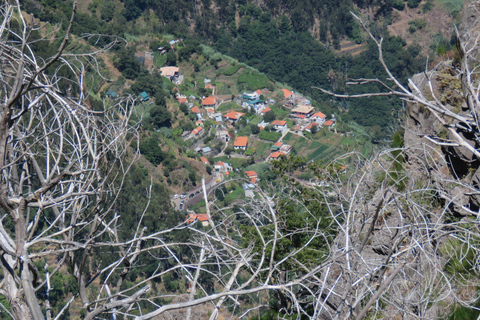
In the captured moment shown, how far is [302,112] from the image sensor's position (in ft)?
155

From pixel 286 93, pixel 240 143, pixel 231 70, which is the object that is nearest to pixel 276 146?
pixel 240 143

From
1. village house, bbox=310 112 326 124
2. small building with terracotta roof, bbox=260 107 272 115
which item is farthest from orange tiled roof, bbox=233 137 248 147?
village house, bbox=310 112 326 124

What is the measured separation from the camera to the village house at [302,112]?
4697 cm

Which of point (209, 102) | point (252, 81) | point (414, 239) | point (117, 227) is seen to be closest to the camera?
point (414, 239)

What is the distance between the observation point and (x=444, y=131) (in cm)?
704

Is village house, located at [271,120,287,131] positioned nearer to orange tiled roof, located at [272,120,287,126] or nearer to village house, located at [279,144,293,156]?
orange tiled roof, located at [272,120,287,126]

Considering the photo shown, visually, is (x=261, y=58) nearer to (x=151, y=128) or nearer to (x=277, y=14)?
(x=277, y=14)

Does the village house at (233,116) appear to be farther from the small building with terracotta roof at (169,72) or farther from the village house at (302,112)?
the small building with terracotta roof at (169,72)

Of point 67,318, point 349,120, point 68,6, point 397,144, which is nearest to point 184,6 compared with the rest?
point 68,6

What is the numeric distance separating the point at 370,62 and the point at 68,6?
1458 inches

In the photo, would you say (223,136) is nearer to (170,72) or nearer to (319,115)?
(319,115)

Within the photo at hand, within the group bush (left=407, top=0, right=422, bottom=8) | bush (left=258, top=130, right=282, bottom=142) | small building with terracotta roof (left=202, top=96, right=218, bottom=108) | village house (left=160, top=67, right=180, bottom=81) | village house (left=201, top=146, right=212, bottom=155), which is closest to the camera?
village house (left=201, top=146, right=212, bottom=155)

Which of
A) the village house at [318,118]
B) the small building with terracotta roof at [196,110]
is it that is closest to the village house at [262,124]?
the village house at [318,118]

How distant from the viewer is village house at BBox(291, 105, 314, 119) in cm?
4697
